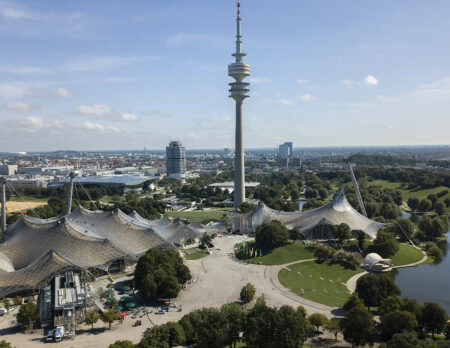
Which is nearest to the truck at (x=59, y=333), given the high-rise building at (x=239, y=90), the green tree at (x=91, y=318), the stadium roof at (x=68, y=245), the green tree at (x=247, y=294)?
the green tree at (x=91, y=318)

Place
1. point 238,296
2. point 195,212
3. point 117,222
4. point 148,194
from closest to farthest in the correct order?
point 238,296 → point 117,222 → point 195,212 → point 148,194

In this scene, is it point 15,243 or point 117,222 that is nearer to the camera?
point 15,243

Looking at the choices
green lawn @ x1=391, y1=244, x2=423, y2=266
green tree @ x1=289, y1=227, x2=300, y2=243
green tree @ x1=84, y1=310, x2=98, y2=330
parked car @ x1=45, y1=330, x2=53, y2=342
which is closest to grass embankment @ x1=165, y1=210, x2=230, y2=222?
green tree @ x1=289, y1=227, x2=300, y2=243

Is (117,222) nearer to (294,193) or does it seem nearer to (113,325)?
(113,325)

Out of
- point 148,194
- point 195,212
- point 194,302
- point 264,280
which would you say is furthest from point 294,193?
point 194,302

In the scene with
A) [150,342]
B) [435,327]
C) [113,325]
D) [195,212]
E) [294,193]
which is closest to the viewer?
[150,342]

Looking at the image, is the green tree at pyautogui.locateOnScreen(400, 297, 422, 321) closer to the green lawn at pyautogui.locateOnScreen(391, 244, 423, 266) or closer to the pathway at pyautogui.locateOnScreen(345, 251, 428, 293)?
the pathway at pyautogui.locateOnScreen(345, 251, 428, 293)

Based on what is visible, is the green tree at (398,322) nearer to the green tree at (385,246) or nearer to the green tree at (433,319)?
the green tree at (433,319)
